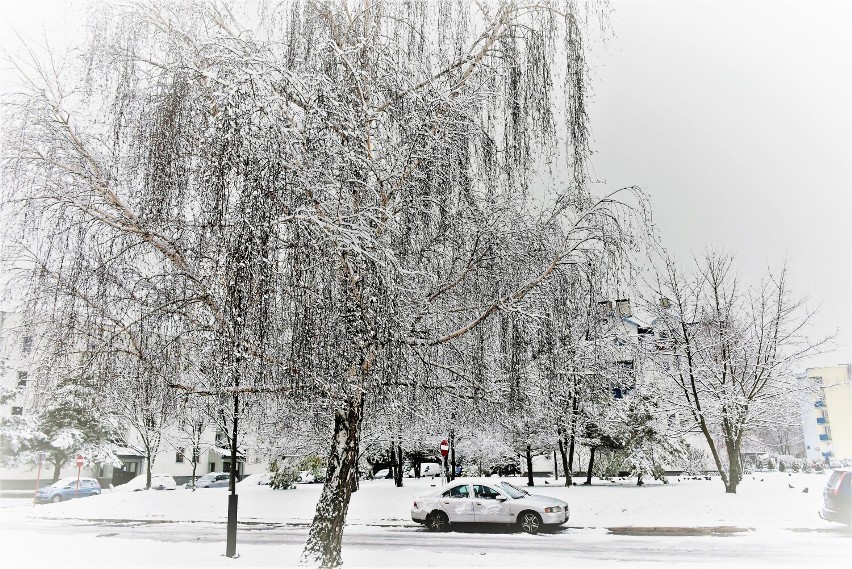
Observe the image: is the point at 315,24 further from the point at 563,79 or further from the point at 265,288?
the point at 265,288

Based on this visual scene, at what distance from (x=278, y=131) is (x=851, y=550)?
13.3 meters

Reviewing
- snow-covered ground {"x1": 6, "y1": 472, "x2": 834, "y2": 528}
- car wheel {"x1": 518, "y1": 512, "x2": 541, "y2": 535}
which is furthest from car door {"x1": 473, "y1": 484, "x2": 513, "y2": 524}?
snow-covered ground {"x1": 6, "y1": 472, "x2": 834, "y2": 528}

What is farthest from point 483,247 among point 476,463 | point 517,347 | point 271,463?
point 476,463

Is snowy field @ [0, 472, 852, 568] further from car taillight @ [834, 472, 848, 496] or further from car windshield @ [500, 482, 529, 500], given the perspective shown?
car windshield @ [500, 482, 529, 500]

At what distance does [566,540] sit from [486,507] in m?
2.64

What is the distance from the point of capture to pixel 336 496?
7133 mm

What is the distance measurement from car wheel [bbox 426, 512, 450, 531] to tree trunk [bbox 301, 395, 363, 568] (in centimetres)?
1063

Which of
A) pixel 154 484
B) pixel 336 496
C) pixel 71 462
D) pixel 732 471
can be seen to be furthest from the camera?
pixel 154 484

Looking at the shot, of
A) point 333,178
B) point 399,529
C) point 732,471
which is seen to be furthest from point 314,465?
point 333,178

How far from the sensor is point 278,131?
4.15 meters

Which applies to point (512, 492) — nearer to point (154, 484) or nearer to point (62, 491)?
point (62, 491)

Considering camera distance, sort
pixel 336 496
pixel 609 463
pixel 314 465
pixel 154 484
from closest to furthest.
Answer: pixel 336 496 < pixel 314 465 < pixel 609 463 < pixel 154 484

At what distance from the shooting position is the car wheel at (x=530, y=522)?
52.4ft

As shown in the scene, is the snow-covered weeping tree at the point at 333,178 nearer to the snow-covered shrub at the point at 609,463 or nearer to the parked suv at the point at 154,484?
the snow-covered shrub at the point at 609,463
